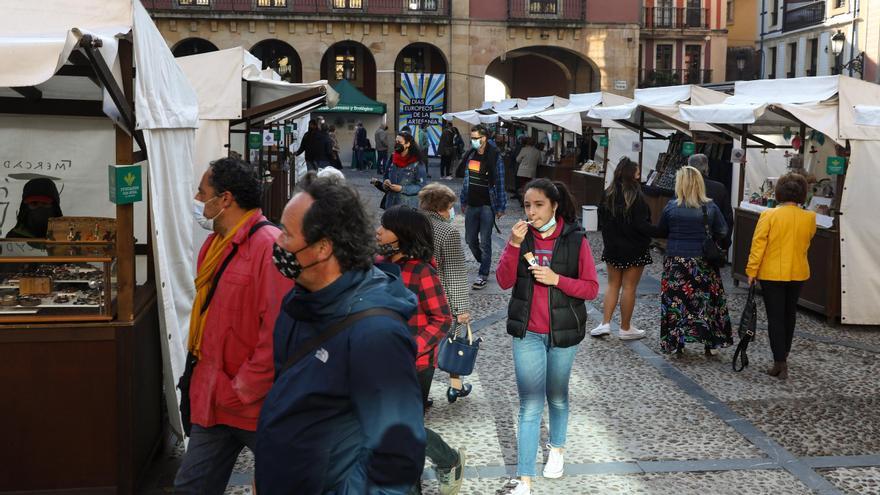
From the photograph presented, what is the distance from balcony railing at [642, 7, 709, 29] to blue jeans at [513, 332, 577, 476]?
40117mm

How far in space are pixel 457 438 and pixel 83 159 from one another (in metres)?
3.32

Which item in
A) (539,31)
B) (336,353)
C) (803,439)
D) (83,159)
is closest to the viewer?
(336,353)

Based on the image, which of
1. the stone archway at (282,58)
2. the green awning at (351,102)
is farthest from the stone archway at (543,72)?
the green awning at (351,102)

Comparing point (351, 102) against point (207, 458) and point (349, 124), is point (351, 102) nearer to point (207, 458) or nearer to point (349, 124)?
point (349, 124)

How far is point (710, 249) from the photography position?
7641mm

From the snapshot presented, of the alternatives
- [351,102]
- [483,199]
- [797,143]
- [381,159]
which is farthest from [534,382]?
[351,102]

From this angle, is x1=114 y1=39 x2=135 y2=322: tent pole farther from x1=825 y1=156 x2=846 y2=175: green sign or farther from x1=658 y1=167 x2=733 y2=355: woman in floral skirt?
x1=825 y1=156 x2=846 y2=175: green sign

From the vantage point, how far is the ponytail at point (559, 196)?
4.84 meters

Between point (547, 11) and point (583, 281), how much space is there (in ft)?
117

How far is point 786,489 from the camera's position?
5051 millimetres

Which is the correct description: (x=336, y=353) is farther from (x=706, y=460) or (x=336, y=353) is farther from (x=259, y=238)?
(x=706, y=460)

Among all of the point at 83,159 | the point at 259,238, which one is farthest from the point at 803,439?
the point at 83,159

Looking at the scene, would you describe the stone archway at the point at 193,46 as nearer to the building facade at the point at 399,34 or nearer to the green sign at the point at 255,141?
the building facade at the point at 399,34

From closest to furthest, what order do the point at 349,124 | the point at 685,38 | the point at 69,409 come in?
the point at 69,409, the point at 349,124, the point at 685,38
